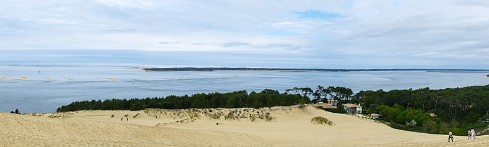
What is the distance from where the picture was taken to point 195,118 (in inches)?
1167

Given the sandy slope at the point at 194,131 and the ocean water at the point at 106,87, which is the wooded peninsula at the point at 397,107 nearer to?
the sandy slope at the point at 194,131

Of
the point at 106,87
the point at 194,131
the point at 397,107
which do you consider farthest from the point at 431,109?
the point at 106,87

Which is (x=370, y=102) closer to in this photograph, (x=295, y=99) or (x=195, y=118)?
(x=295, y=99)

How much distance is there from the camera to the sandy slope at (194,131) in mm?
16500

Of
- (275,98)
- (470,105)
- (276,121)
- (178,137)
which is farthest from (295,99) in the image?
(178,137)

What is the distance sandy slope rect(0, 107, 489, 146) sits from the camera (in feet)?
54.1

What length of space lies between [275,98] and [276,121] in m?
9.79

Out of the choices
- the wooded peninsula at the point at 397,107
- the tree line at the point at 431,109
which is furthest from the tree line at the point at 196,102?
A: the tree line at the point at 431,109

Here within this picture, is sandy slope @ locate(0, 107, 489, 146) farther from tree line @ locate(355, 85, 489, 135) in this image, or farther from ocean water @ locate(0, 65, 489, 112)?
ocean water @ locate(0, 65, 489, 112)

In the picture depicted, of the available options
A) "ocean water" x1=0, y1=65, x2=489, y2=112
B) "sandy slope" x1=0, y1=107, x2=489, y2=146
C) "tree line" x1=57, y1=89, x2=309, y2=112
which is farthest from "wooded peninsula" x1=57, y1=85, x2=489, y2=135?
"ocean water" x1=0, y1=65, x2=489, y2=112

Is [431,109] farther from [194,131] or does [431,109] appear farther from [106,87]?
[106,87]

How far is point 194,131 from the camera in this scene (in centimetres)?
2139

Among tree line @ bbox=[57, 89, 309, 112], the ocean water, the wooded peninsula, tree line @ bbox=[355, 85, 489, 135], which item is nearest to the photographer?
the wooded peninsula

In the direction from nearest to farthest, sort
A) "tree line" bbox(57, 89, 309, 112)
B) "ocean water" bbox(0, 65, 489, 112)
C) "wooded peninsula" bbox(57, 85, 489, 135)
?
"wooded peninsula" bbox(57, 85, 489, 135) → "tree line" bbox(57, 89, 309, 112) → "ocean water" bbox(0, 65, 489, 112)
